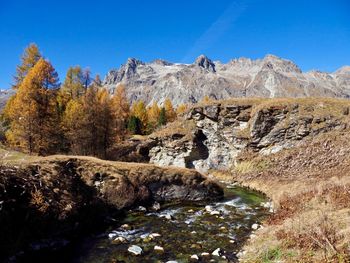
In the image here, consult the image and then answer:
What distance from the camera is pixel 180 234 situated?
17734 millimetres

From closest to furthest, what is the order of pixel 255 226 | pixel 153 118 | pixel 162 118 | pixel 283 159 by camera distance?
pixel 255 226 → pixel 283 159 → pixel 162 118 → pixel 153 118

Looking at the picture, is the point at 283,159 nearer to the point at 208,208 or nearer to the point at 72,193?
the point at 208,208

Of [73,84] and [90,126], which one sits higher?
[73,84]

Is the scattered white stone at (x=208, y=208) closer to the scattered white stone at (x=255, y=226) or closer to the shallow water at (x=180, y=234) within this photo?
the shallow water at (x=180, y=234)

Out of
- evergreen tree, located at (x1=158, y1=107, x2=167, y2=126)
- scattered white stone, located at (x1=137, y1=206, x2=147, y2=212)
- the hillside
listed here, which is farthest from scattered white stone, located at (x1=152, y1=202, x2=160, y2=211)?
evergreen tree, located at (x1=158, y1=107, x2=167, y2=126)

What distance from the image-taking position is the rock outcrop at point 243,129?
43.8m

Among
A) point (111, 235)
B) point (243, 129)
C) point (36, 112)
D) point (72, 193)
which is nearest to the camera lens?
point (111, 235)

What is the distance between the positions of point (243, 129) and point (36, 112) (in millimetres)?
31285

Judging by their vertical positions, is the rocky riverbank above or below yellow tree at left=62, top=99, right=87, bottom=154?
below

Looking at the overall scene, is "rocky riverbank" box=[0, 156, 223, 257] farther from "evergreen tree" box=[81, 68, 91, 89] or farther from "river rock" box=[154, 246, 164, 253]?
"evergreen tree" box=[81, 68, 91, 89]

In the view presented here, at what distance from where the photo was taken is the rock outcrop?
1722 inches

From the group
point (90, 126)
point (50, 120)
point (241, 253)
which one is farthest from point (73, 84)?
point (241, 253)

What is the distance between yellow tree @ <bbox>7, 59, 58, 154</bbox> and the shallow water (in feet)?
61.4

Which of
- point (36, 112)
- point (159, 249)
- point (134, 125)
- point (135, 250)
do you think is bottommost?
point (159, 249)
